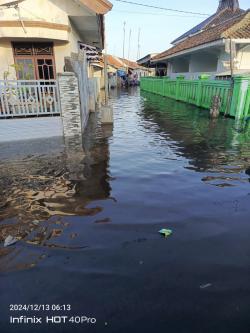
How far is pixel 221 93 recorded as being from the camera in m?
11.8

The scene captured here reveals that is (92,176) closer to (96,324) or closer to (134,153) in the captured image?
(134,153)

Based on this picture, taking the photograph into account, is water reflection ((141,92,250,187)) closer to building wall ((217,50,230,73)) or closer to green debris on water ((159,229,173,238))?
green debris on water ((159,229,173,238))

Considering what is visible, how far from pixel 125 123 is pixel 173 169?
628 cm

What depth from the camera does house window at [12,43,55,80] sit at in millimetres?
11539

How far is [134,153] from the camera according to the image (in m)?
6.89

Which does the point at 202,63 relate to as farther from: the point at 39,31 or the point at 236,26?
the point at 39,31

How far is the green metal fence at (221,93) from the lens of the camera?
1033cm

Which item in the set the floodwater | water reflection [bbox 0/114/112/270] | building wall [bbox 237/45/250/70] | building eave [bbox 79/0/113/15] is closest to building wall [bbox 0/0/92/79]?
building eave [bbox 79/0/113/15]

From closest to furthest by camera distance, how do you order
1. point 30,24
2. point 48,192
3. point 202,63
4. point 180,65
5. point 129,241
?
point 129,241 → point 48,192 → point 30,24 → point 202,63 → point 180,65

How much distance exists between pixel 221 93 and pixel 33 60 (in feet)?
29.5

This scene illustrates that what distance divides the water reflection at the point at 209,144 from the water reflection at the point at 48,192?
2.25m

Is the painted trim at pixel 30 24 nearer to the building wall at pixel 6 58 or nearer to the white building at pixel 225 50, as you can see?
the building wall at pixel 6 58

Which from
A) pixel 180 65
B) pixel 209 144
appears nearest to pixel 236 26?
pixel 209 144

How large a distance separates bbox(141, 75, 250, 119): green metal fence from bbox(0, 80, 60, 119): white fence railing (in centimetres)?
741
